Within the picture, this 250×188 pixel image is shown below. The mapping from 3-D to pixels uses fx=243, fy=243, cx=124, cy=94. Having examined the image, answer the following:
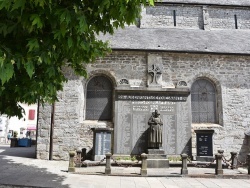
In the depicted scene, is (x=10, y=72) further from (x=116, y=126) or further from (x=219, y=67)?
(x=219, y=67)

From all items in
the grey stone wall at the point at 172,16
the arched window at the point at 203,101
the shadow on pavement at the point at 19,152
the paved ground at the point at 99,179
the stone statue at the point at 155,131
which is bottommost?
the paved ground at the point at 99,179

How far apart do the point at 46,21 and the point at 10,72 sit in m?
1.06

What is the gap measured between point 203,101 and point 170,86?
1870 mm

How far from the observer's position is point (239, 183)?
7.09m

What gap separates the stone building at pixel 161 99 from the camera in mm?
11047

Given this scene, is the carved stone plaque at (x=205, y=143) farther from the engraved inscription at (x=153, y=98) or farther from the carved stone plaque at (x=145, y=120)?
the engraved inscription at (x=153, y=98)

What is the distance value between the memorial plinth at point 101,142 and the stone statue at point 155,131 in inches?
70.3

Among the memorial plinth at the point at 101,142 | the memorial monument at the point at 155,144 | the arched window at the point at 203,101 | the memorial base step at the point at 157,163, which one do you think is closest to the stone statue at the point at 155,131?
the memorial monument at the point at 155,144

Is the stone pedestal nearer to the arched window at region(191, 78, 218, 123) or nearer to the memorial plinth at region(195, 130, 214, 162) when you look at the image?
the memorial plinth at region(195, 130, 214, 162)

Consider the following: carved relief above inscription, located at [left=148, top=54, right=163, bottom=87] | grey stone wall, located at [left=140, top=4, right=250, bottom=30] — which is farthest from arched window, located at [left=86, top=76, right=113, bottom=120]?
grey stone wall, located at [left=140, top=4, right=250, bottom=30]

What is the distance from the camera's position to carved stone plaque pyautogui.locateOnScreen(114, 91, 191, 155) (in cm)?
1094

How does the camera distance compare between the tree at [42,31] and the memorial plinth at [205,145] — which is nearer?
the tree at [42,31]

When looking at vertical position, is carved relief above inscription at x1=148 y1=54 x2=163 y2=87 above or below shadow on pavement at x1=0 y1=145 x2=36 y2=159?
above

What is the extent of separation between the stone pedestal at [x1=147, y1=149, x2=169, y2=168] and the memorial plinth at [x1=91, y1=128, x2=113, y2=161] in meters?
1.86
